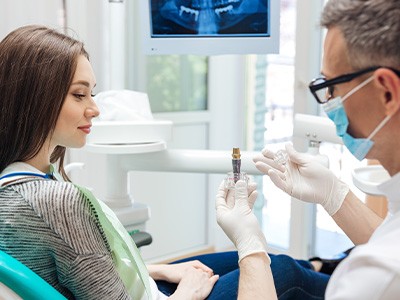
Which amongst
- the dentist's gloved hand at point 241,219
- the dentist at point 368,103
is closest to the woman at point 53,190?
the dentist's gloved hand at point 241,219

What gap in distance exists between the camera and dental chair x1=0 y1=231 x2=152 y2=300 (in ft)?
3.55

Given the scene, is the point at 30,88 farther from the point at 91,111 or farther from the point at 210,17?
the point at 210,17

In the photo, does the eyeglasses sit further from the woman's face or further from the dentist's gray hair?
the woman's face

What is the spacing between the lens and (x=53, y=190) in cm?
117

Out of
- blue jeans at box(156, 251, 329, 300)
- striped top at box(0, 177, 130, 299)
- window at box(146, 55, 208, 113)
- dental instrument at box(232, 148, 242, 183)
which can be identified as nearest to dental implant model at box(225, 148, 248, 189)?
dental instrument at box(232, 148, 242, 183)

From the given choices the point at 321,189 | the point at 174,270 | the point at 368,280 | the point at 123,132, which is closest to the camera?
the point at 368,280

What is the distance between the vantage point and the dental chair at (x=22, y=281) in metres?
1.08

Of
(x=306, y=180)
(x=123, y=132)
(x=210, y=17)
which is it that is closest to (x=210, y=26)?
(x=210, y=17)

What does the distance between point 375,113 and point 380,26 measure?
151mm

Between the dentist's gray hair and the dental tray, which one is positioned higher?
the dentist's gray hair

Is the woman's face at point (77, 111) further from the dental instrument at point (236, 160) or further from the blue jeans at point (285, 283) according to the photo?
the blue jeans at point (285, 283)

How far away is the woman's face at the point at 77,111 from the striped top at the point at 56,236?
0.54 feet

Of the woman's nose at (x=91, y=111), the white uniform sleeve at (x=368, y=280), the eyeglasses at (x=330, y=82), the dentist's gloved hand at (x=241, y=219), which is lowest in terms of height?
the dentist's gloved hand at (x=241, y=219)

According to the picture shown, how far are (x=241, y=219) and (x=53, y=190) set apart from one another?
439 mm
